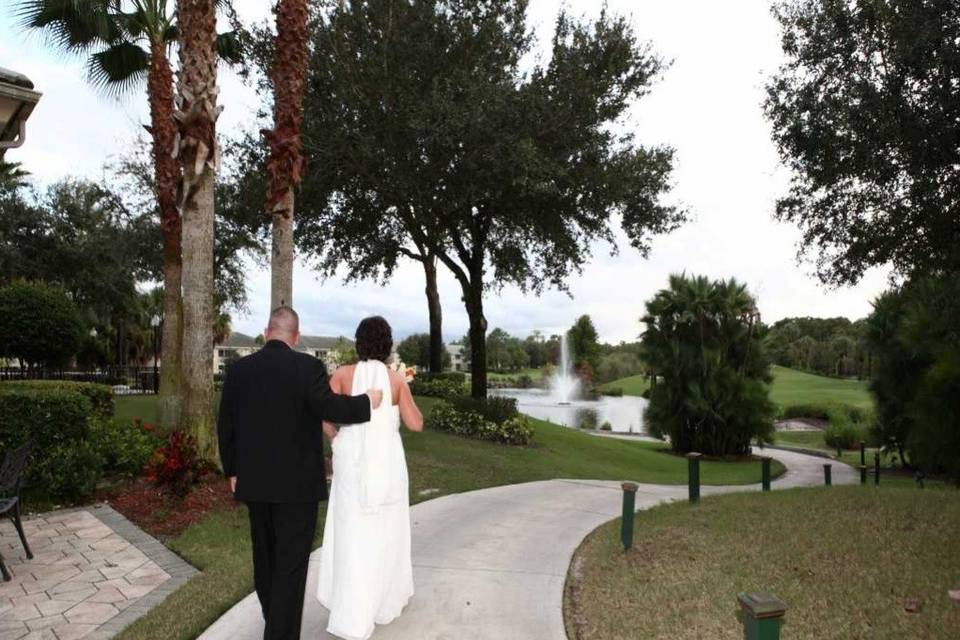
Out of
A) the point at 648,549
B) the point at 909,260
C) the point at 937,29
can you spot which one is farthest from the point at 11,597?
the point at 909,260

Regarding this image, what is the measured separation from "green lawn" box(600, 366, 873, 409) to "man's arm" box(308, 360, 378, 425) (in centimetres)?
4635

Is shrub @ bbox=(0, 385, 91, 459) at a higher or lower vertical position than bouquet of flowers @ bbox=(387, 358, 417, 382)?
lower

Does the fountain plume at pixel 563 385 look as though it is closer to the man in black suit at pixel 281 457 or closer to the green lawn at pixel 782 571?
the green lawn at pixel 782 571

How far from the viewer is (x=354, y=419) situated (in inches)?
150

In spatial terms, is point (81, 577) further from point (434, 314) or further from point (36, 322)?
point (434, 314)

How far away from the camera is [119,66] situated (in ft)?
Result: 53.1

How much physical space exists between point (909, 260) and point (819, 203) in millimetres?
1881

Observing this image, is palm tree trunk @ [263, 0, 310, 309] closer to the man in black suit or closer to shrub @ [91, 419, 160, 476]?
shrub @ [91, 419, 160, 476]

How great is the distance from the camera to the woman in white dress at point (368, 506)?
12.9 ft

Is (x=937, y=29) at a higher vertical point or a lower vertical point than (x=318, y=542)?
higher

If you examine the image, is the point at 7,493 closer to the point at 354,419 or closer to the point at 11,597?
the point at 11,597

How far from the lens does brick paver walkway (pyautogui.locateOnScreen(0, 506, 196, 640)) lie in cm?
464

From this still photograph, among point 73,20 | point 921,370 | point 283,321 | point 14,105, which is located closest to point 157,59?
point 73,20

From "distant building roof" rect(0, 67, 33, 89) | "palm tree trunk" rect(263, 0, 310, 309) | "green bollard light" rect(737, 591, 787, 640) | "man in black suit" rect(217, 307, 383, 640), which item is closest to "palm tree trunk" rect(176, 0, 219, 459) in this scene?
"palm tree trunk" rect(263, 0, 310, 309)
